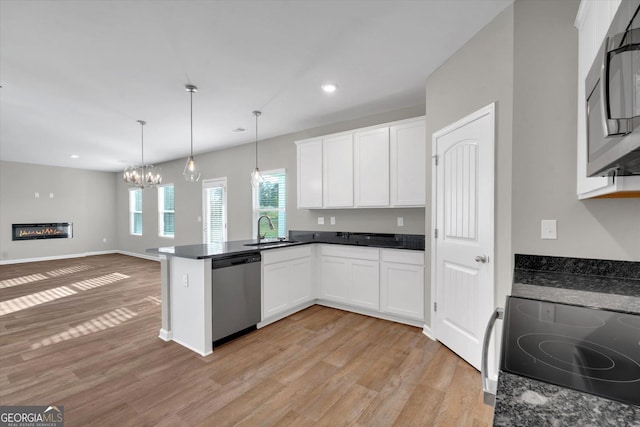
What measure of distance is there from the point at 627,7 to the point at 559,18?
1187 mm

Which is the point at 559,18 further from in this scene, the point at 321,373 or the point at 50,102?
the point at 50,102

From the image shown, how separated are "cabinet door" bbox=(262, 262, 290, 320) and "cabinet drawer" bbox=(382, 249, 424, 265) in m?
1.22

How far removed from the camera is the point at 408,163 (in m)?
3.30

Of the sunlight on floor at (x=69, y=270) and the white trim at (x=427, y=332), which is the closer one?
the white trim at (x=427, y=332)

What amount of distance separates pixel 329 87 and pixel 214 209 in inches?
161

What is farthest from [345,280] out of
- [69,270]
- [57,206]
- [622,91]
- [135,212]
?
[57,206]

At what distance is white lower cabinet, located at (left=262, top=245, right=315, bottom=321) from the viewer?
10.6 feet

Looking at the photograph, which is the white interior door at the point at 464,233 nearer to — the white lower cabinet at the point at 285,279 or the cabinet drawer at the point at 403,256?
the cabinet drawer at the point at 403,256

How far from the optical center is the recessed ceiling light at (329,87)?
122 inches

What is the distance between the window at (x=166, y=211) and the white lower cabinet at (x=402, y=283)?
5.95m

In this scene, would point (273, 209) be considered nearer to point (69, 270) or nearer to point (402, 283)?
point (402, 283)

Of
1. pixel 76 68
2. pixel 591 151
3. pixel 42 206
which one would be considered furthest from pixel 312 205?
pixel 42 206

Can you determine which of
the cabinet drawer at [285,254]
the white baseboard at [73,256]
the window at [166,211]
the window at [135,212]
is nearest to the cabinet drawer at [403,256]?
the cabinet drawer at [285,254]

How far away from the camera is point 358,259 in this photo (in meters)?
3.60
